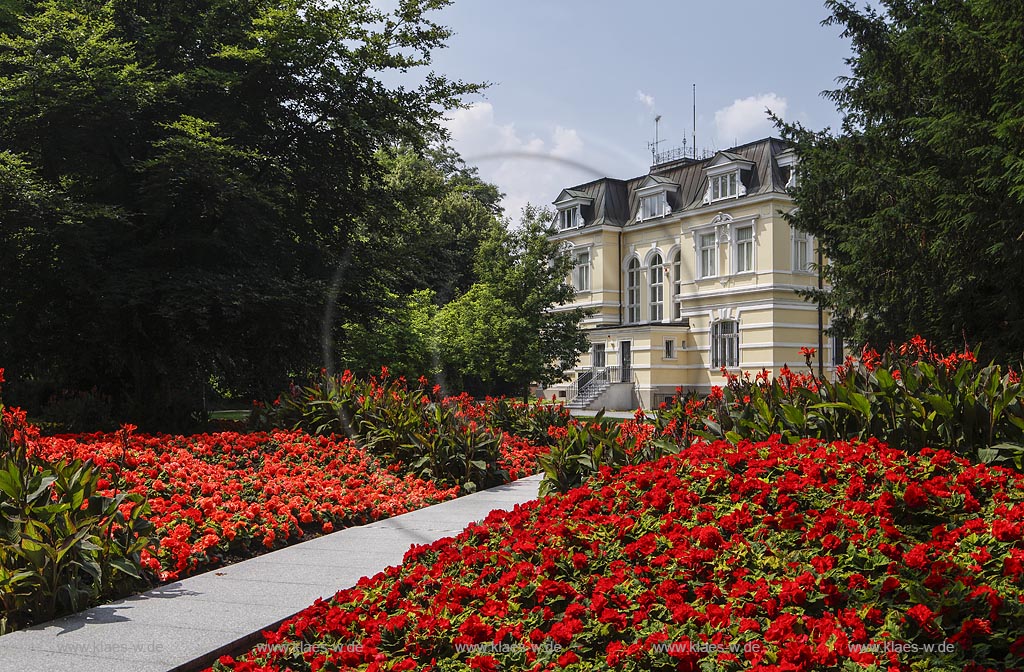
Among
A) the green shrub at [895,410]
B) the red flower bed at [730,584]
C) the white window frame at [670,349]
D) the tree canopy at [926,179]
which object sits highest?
the tree canopy at [926,179]

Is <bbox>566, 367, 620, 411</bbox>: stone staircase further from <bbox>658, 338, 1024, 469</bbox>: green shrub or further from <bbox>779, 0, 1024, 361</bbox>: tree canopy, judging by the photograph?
<bbox>658, 338, 1024, 469</bbox>: green shrub

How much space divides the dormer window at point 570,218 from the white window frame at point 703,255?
28.0 feet

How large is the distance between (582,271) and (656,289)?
5.02m

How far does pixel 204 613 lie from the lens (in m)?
5.18

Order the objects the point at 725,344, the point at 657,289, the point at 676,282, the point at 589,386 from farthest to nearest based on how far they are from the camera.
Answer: the point at 657,289
the point at 676,282
the point at 589,386
the point at 725,344

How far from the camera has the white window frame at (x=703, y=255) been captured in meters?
39.2

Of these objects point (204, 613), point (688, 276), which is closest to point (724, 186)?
point (688, 276)

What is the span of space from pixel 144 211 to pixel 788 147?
15.1m

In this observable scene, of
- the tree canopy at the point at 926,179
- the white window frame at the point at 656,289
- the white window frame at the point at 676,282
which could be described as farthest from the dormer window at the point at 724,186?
the tree canopy at the point at 926,179

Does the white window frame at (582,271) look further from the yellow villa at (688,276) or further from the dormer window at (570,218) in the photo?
the dormer window at (570,218)

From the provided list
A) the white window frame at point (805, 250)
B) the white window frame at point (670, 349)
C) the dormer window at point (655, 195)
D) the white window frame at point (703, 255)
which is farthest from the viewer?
the dormer window at point (655, 195)

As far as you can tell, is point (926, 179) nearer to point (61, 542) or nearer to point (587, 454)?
point (587, 454)

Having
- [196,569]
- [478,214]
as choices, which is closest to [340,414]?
[196,569]

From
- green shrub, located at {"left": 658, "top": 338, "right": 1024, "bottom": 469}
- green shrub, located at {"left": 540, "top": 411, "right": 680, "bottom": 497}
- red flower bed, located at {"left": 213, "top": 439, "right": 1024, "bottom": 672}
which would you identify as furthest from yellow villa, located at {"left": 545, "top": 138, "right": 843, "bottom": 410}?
red flower bed, located at {"left": 213, "top": 439, "right": 1024, "bottom": 672}
